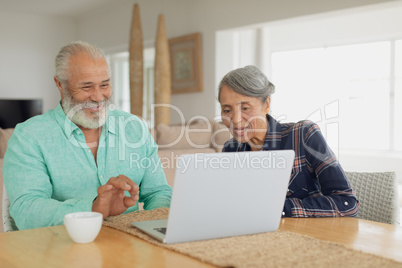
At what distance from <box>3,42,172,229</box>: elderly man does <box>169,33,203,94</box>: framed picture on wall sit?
181 inches

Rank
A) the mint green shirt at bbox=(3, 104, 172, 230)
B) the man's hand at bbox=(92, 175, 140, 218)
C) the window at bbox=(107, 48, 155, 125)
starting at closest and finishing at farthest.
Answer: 1. the man's hand at bbox=(92, 175, 140, 218)
2. the mint green shirt at bbox=(3, 104, 172, 230)
3. the window at bbox=(107, 48, 155, 125)

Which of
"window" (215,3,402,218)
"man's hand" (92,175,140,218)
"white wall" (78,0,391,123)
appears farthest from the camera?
"window" (215,3,402,218)

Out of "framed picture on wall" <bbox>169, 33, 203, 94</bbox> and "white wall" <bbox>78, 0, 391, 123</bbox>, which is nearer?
"white wall" <bbox>78, 0, 391, 123</bbox>

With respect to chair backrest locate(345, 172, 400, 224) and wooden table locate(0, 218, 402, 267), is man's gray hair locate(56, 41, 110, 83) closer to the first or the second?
wooden table locate(0, 218, 402, 267)

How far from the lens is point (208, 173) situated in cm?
102

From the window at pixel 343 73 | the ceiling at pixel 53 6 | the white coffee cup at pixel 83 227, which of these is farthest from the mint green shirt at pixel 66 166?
the ceiling at pixel 53 6

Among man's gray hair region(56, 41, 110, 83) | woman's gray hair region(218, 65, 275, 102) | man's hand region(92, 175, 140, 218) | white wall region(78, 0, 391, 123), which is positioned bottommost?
man's hand region(92, 175, 140, 218)

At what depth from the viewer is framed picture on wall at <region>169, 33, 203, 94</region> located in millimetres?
6293

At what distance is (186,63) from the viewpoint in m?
6.52

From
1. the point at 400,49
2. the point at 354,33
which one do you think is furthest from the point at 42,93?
the point at 400,49

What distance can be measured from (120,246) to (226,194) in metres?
0.26

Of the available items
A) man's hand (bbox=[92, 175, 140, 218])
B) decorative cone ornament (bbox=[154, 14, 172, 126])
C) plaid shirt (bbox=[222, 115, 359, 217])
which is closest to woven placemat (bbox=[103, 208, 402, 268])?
man's hand (bbox=[92, 175, 140, 218])

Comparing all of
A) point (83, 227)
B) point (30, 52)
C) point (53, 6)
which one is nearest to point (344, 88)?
point (53, 6)

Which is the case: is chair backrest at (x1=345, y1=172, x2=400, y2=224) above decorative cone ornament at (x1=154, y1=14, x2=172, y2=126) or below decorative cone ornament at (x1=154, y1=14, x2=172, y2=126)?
below
